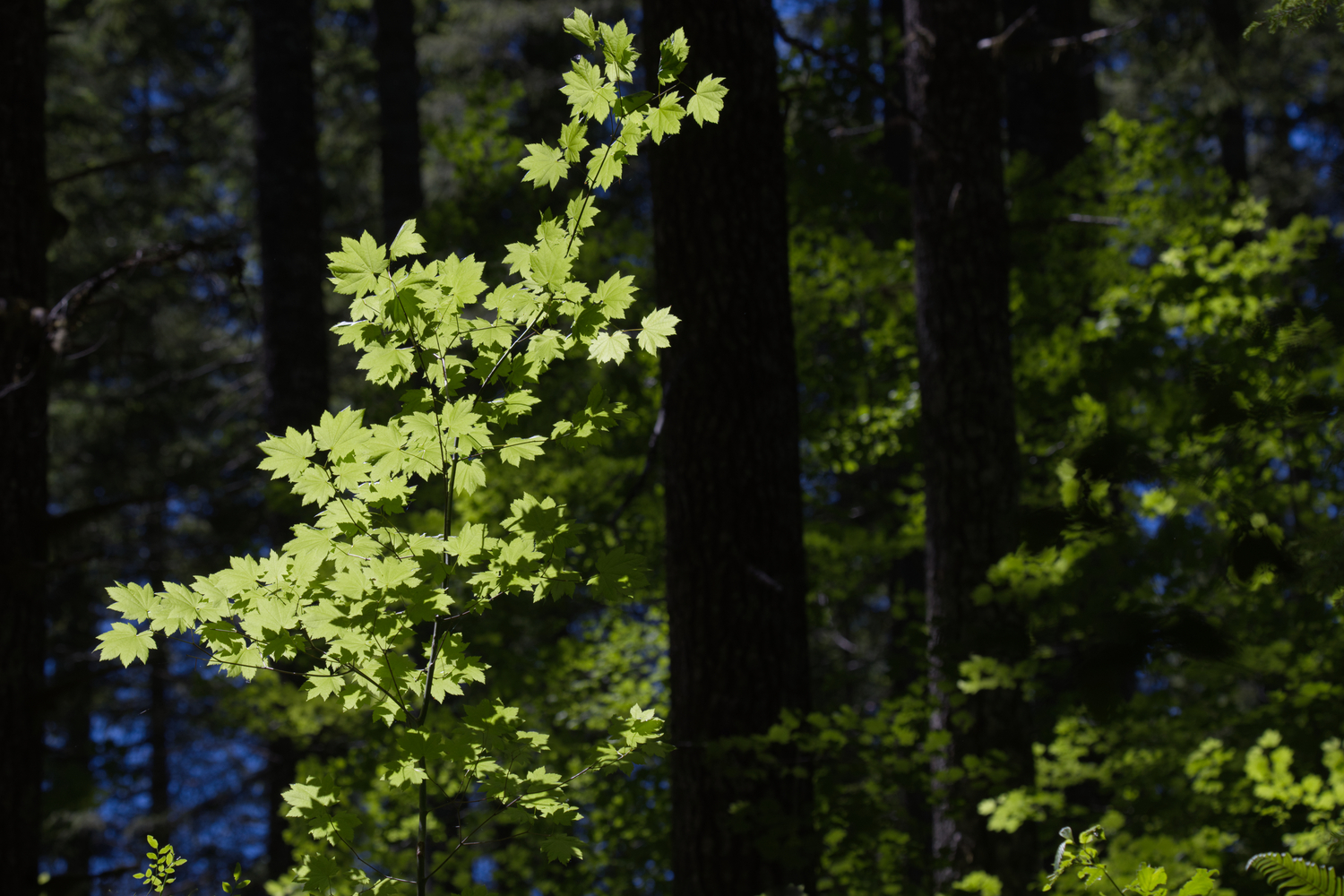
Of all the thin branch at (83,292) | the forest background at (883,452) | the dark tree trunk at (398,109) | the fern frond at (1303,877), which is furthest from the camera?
the dark tree trunk at (398,109)

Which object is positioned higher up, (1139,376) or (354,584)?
(1139,376)

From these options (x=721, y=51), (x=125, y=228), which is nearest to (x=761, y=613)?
(x=721, y=51)

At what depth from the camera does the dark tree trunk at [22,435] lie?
3.99m

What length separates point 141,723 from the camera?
51.6ft

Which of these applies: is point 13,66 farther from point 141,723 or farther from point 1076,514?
point 141,723

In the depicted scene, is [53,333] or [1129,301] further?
[1129,301]

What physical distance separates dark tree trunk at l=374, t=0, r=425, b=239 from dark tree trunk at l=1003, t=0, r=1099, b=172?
16.3 feet

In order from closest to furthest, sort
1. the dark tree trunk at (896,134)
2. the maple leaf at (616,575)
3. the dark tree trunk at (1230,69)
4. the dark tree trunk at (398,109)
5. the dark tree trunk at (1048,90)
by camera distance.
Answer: the maple leaf at (616,575) < the dark tree trunk at (896,134) < the dark tree trunk at (1048,90) < the dark tree trunk at (398,109) < the dark tree trunk at (1230,69)

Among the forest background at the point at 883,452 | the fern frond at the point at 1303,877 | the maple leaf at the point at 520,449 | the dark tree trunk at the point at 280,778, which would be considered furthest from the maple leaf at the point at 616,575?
the dark tree trunk at the point at 280,778

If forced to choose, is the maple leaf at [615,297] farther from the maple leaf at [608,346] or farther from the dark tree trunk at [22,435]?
the dark tree trunk at [22,435]

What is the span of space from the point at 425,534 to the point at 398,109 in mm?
7356

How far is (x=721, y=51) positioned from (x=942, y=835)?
3.84 metres

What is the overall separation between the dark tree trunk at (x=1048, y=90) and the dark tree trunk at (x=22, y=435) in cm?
644

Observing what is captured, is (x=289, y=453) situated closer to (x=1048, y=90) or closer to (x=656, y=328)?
(x=656, y=328)
